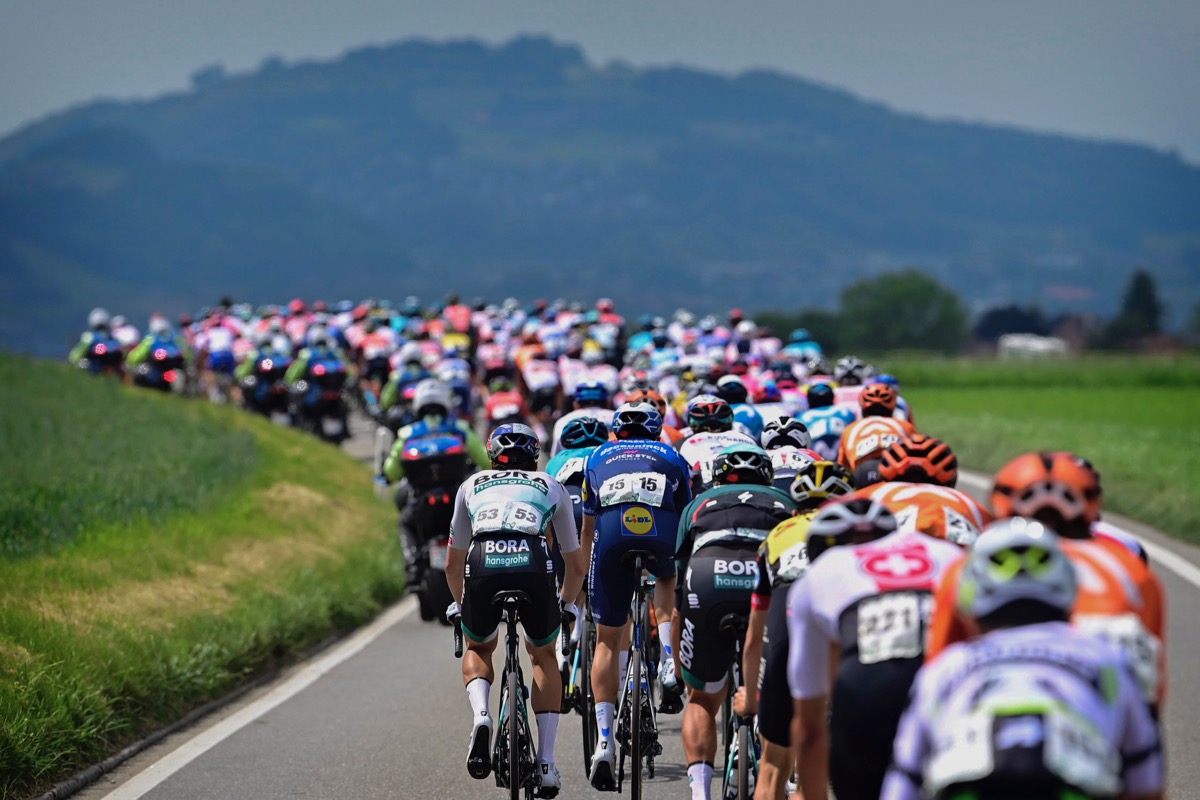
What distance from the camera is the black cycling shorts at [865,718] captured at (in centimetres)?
523

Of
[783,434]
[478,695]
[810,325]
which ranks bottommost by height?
[810,325]

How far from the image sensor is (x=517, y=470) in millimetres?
8492

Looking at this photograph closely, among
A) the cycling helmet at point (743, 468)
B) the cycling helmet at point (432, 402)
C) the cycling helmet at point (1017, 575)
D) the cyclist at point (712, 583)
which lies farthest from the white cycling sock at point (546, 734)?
the cycling helmet at point (432, 402)

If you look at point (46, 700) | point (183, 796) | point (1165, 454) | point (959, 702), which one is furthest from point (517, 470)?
point (1165, 454)

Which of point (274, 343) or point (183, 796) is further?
point (274, 343)

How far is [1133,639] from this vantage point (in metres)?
4.51

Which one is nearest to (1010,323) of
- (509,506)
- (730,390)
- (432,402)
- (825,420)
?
(825,420)

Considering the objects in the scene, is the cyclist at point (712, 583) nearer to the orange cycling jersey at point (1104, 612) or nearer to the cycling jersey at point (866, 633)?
the cycling jersey at point (866, 633)

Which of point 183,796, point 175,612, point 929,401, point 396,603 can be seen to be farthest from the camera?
point 929,401

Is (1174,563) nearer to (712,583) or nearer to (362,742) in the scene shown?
(362,742)

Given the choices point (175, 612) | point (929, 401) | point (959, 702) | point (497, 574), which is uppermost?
point (959, 702)

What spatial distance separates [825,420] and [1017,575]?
9420 mm

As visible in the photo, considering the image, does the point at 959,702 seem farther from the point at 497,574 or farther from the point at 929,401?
A: the point at 929,401

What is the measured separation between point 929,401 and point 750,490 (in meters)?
43.5
